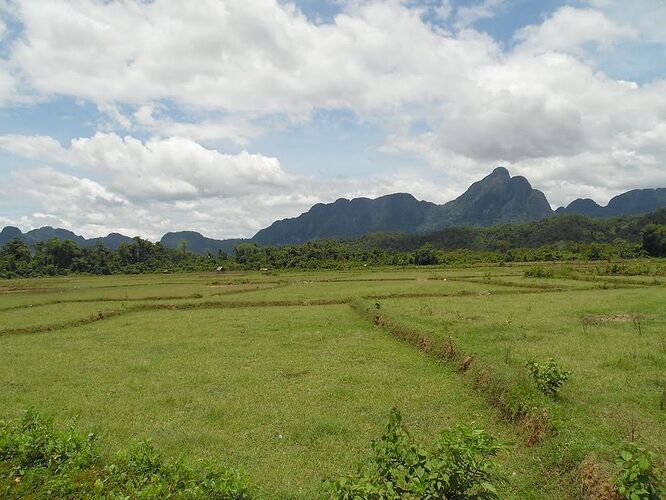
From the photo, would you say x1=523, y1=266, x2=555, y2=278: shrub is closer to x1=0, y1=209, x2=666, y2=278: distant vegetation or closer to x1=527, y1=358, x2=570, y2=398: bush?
x1=0, y1=209, x2=666, y2=278: distant vegetation

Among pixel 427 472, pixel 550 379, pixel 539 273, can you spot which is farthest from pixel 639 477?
pixel 539 273

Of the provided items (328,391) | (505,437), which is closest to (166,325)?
(328,391)

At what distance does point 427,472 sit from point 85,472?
258 inches

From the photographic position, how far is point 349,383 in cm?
1495

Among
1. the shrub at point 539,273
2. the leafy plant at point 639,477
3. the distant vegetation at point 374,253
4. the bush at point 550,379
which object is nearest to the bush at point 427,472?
the leafy plant at point 639,477

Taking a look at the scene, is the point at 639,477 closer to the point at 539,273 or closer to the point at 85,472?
the point at 85,472

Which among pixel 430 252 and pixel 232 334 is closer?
pixel 232 334

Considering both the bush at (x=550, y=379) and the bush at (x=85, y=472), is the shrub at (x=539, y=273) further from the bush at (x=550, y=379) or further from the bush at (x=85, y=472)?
the bush at (x=85, y=472)

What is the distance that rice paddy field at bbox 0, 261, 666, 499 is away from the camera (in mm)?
9320

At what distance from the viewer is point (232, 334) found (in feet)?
80.4

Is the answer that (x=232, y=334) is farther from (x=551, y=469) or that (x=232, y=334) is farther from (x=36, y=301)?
(x=36, y=301)

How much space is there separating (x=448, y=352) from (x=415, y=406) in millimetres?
5068

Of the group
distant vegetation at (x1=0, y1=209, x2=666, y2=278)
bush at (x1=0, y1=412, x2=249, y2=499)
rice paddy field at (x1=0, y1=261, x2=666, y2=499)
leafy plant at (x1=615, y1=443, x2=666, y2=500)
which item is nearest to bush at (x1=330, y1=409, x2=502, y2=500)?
rice paddy field at (x1=0, y1=261, x2=666, y2=499)

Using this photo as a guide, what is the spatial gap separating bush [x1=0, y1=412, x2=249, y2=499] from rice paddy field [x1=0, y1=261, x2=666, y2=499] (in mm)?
848
